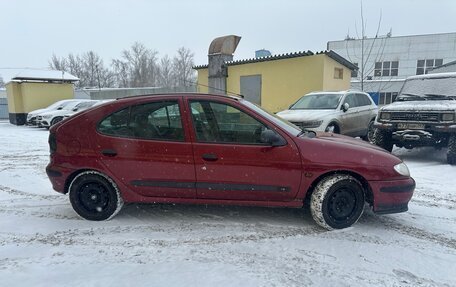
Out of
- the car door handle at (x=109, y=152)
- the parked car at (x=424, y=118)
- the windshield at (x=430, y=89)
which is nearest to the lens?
the car door handle at (x=109, y=152)

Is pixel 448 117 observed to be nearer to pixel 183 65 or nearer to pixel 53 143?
pixel 53 143

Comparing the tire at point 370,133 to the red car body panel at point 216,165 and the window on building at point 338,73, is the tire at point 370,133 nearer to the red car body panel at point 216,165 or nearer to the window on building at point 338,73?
the window on building at point 338,73

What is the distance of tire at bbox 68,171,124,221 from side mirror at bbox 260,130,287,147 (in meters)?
1.87

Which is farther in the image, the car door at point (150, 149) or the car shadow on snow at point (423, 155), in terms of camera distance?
the car shadow on snow at point (423, 155)

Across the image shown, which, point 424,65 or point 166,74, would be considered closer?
point 424,65

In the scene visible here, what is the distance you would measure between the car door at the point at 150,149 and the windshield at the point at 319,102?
5.85 meters

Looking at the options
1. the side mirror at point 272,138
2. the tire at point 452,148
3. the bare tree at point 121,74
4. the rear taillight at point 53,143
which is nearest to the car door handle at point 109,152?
the rear taillight at point 53,143

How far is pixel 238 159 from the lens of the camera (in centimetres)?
348

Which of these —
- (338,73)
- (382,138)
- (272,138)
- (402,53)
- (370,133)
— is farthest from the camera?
(402,53)

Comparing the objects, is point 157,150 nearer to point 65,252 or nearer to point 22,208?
point 65,252

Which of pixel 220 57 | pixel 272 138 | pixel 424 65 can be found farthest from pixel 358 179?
pixel 424 65

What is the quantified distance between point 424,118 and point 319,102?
2.72 meters

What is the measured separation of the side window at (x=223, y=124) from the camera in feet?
11.6

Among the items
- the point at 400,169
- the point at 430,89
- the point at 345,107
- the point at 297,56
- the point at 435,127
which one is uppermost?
the point at 297,56
